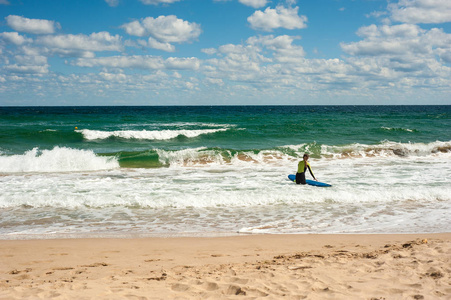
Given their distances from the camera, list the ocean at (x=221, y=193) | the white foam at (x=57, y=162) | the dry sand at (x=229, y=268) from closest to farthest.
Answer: the dry sand at (x=229, y=268), the ocean at (x=221, y=193), the white foam at (x=57, y=162)

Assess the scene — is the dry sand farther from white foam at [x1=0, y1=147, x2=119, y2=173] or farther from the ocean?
white foam at [x1=0, y1=147, x2=119, y2=173]

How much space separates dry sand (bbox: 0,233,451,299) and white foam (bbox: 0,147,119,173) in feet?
33.8

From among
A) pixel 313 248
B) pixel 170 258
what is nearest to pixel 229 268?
pixel 170 258

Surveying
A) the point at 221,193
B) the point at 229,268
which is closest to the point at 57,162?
the point at 221,193

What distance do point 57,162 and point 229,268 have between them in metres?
14.4

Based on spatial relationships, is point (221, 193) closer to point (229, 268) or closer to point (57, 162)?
point (229, 268)

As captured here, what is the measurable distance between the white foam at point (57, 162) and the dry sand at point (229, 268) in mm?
10291

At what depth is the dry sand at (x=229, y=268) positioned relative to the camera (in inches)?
164

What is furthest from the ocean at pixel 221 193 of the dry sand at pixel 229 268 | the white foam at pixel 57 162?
the dry sand at pixel 229 268

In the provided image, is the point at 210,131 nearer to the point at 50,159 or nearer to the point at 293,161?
the point at 293,161

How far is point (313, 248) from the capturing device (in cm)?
634

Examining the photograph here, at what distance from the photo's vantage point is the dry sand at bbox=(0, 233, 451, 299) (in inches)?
164

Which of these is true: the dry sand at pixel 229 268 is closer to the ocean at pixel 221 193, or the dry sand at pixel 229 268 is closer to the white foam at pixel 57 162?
the ocean at pixel 221 193

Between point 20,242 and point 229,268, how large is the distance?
4574mm
